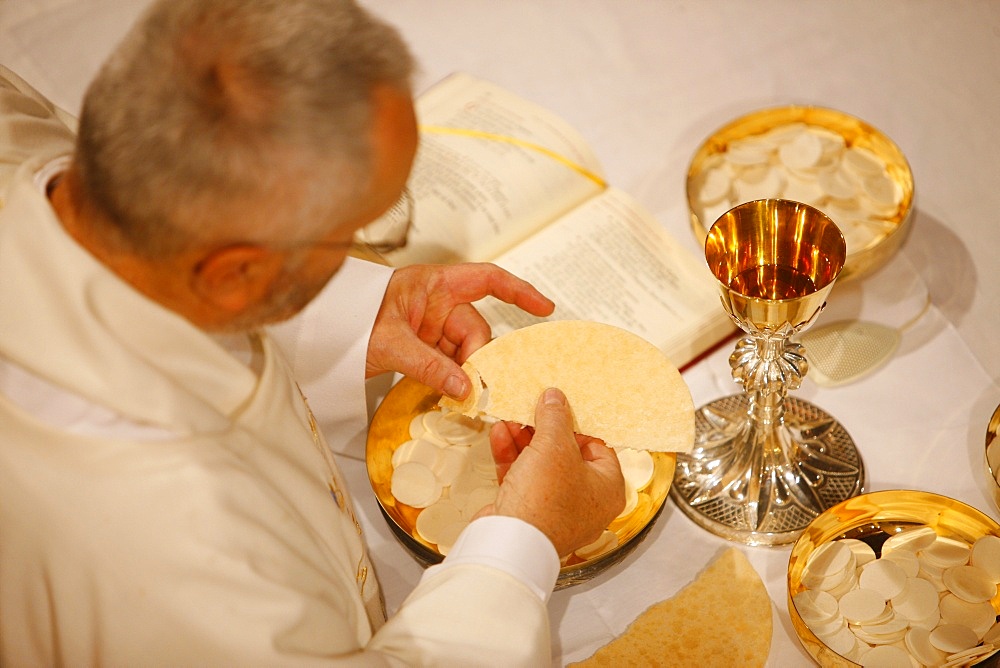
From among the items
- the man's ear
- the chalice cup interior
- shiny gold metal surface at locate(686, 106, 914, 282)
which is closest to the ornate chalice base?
the chalice cup interior

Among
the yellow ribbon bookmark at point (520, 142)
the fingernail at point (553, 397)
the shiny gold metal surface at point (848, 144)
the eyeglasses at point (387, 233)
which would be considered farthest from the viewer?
the yellow ribbon bookmark at point (520, 142)

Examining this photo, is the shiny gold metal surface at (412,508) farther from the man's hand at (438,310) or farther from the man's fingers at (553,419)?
the man's fingers at (553,419)

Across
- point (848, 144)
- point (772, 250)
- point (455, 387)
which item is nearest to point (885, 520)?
point (772, 250)

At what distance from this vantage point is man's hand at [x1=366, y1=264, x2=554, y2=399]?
4.39 ft

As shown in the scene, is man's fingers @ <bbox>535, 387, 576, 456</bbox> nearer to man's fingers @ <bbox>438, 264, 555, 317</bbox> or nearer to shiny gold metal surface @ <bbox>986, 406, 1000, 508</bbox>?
man's fingers @ <bbox>438, 264, 555, 317</bbox>

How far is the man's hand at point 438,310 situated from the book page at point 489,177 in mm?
224

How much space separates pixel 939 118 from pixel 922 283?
1.20ft

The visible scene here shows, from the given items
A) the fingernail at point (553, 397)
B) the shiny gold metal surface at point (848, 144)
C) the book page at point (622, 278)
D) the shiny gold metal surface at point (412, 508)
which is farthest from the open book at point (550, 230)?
the fingernail at point (553, 397)

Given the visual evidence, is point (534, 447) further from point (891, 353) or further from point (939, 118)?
point (939, 118)

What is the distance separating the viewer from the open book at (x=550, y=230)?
151 centimetres

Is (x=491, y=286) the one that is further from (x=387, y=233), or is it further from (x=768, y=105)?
(x=768, y=105)

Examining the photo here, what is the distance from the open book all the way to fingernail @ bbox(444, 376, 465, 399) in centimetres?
28

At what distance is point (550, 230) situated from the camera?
1631 mm

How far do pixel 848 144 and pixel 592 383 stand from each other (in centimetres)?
69
